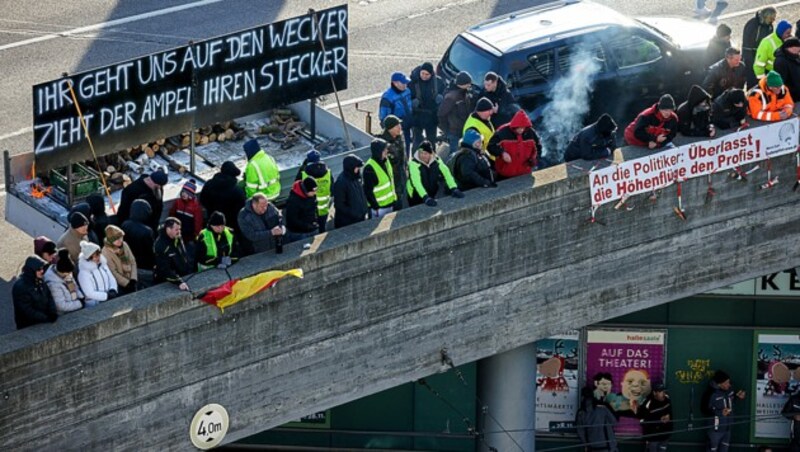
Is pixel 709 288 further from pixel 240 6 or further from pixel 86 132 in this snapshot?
pixel 240 6

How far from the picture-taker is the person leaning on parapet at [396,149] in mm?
19875

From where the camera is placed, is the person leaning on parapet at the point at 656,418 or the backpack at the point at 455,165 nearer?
the backpack at the point at 455,165

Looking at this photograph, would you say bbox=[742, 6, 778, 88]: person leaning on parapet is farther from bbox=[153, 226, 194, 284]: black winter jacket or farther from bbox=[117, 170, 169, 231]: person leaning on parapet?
bbox=[153, 226, 194, 284]: black winter jacket

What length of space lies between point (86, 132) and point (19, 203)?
119 cm

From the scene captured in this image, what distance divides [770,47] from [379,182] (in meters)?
5.96

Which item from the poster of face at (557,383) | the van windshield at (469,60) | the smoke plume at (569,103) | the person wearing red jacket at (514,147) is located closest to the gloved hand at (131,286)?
the person wearing red jacket at (514,147)

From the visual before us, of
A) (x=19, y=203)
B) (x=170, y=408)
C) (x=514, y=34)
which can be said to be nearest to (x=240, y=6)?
(x=514, y=34)

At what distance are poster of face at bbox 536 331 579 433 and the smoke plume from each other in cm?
310

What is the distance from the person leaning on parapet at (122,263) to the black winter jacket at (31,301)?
0.90 meters

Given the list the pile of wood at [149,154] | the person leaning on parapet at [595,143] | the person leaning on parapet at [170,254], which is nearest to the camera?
the person leaning on parapet at [170,254]

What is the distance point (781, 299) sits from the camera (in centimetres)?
2403

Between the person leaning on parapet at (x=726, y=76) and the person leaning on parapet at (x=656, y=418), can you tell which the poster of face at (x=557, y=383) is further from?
the person leaning on parapet at (x=726, y=76)

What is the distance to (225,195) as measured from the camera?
19.1 metres

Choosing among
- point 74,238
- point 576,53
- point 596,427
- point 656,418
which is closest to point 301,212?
point 74,238
